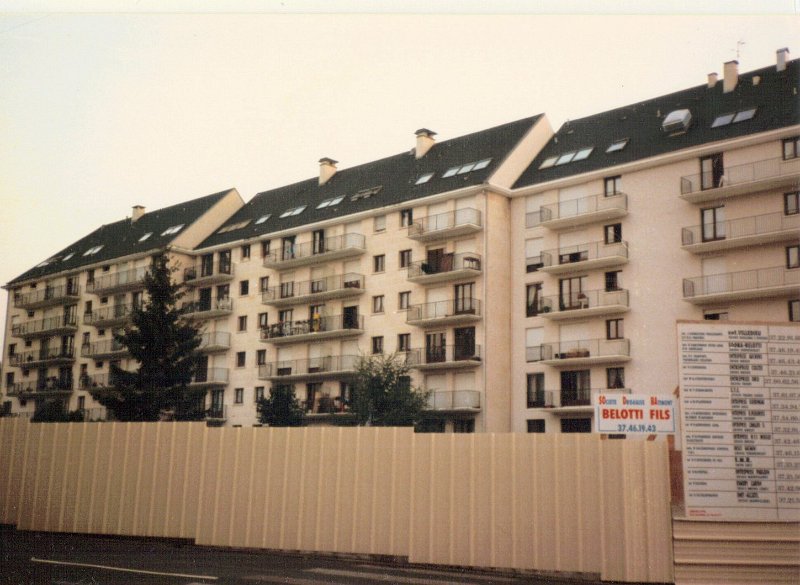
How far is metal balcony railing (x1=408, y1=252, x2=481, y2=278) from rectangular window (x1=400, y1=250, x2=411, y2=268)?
0.63 meters

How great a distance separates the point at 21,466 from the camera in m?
20.2

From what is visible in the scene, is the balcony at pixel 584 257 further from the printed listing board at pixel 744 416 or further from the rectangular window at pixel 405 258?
the printed listing board at pixel 744 416

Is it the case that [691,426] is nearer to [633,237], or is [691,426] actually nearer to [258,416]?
[633,237]

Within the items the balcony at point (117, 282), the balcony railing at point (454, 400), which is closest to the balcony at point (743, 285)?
the balcony railing at point (454, 400)

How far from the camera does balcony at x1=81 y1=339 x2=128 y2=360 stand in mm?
63250

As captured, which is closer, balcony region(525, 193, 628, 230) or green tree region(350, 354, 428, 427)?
balcony region(525, 193, 628, 230)

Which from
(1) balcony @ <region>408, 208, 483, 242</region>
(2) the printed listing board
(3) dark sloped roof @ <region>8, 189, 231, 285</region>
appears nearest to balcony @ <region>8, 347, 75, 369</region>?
(3) dark sloped roof @ <region>8, 189, 231, 285</region>

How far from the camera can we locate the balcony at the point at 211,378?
5762 centimetres

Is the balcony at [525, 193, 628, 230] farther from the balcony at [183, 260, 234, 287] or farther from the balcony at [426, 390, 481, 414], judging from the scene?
the balcony at [183, 260, 234, 287]

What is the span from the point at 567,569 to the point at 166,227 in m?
59.2

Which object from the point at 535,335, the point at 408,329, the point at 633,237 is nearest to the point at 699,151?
the point at 633,237

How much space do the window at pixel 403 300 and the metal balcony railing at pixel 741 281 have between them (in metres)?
16.4

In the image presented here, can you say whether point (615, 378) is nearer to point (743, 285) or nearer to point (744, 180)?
point (743, 285)

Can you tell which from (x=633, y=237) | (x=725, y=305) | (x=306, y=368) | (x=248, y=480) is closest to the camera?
(x=248, y=480)
